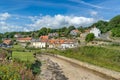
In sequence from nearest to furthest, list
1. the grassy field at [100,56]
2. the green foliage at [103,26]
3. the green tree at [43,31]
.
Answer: the grassy field at [100,56], the green foliage at [103,26], the green tree at [43,31]

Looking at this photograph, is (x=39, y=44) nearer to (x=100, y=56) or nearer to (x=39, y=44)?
(x=39, y=44)

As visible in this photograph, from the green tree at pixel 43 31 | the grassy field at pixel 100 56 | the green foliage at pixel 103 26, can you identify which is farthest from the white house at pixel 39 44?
the grassy field at pixel 100 56

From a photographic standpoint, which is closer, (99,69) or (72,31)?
(99,69)

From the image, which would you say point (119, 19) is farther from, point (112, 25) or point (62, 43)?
point (62, 43)

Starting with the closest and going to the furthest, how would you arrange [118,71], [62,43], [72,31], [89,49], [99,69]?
[118,71], [99,69], [89,49], [62,43], [72,31]

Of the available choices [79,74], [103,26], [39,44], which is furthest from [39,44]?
[79,74]

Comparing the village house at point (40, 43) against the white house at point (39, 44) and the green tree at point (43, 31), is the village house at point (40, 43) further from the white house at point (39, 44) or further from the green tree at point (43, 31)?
the green tree at point (43, 31)

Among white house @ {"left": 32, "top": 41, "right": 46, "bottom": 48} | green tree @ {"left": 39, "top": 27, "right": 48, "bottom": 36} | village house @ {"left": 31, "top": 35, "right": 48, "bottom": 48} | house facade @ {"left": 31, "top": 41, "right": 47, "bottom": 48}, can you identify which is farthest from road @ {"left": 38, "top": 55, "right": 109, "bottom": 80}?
green tree @ {"left": 39, "top": 27, "right": 48, "bottom": 36}

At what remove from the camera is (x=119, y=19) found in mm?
114375

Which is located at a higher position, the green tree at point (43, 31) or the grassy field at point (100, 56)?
the green tree at point (43, 31)

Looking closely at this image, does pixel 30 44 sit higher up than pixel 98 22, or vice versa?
pixel 98 22

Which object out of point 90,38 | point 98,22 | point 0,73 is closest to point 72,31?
point 98,22

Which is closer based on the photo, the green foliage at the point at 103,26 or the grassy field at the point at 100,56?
the grassy field at the point at 100,56

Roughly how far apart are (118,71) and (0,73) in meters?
20.5
